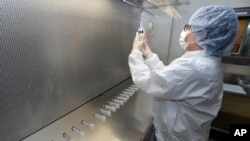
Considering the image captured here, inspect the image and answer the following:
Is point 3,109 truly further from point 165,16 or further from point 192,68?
point 165,16

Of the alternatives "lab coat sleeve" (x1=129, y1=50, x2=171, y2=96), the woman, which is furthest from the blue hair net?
"lab coat sleeve" (x1=129, y1=50, x2=171, y2=96)

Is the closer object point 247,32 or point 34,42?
point 34,42

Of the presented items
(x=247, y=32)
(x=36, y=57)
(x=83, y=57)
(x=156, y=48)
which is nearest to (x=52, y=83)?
(x=36, y=57)

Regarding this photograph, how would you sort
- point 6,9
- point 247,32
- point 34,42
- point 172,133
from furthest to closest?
1. point 247,32
2. point 172,133
3. point 34,42
4. point 6,9

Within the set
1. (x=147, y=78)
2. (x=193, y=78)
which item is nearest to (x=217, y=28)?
(x=193, y=78)

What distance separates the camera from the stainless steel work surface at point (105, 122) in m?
0.65

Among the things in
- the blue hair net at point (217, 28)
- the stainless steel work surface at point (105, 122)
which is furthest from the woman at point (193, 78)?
the stainless steel work surface at point (105, 122)

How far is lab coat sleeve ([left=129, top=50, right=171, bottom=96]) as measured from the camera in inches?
28.2

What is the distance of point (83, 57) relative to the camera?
89cm

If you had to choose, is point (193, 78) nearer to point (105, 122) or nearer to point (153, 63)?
point (153, 63)

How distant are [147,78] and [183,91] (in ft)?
0.55

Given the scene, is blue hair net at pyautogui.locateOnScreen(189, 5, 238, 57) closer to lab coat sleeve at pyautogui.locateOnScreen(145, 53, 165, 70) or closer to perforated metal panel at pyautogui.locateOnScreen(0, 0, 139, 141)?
lab coat sleeve at pyautogui.locateOnScreen(145, 53, 165, 70)

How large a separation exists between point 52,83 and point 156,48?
1.31 meters

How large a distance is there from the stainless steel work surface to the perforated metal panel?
0.15ft
